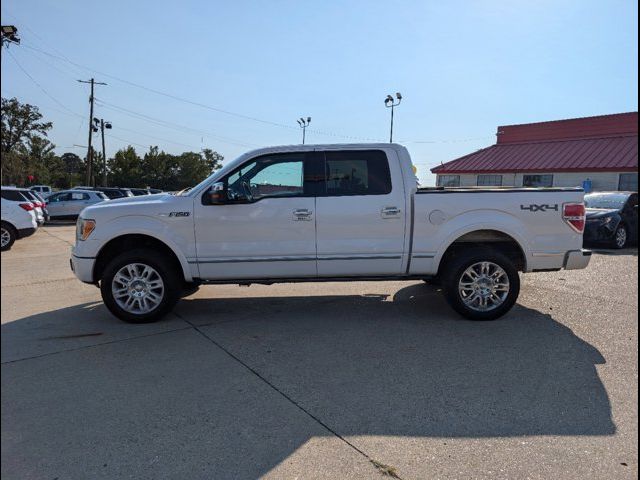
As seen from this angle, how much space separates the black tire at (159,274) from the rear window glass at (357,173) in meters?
2.04

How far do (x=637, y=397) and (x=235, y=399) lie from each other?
300cm

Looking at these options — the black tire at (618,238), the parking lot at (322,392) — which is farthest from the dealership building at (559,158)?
the parking lot at (322,392)

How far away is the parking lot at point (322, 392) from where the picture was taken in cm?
255

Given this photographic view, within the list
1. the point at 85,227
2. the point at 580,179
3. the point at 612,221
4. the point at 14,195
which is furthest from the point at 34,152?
the point at 580,179

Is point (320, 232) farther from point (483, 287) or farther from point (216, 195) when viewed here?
point (483, 287)

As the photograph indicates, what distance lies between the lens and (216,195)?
500cm

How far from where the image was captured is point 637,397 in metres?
3.32

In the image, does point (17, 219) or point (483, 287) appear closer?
point (483, 287)

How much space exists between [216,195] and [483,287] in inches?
129

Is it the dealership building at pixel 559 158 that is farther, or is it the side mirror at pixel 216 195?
the dealership building at pixel 559 158

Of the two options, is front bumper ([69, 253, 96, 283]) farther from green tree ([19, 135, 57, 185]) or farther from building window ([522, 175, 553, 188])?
building window ([522, 175, 553, 188])

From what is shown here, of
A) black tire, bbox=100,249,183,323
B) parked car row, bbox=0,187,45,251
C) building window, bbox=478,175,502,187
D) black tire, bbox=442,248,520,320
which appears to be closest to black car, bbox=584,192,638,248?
black tire, bbox=442,248,520,320

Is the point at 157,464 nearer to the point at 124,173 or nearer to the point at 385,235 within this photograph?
the point at 385,235

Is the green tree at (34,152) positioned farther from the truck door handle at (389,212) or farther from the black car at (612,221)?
the black car at (612,221)
